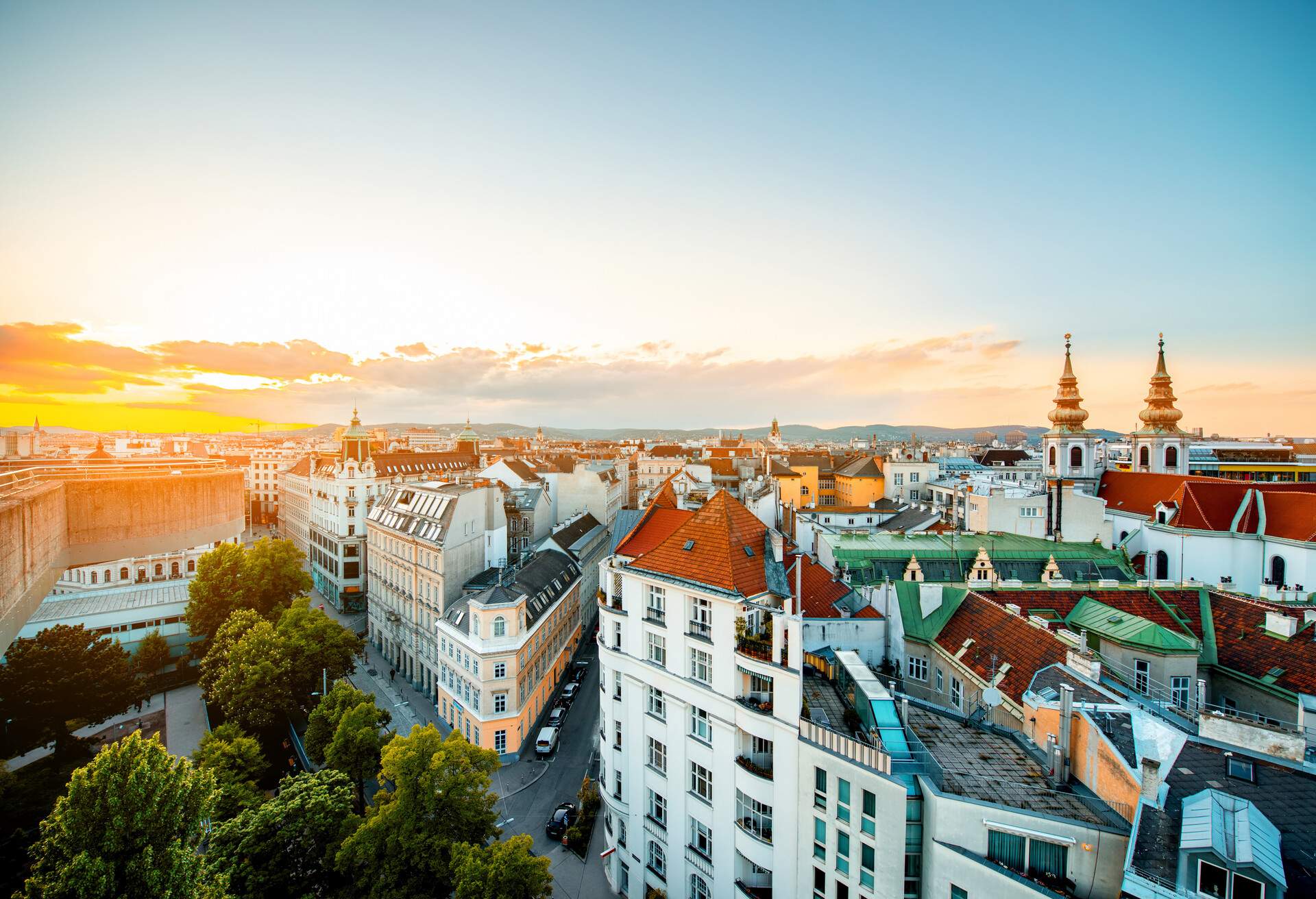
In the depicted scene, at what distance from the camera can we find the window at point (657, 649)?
2242 centimetres

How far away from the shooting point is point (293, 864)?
20688mm

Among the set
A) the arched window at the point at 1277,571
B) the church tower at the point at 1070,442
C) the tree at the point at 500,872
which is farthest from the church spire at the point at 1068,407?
the tree at the point at 500,872

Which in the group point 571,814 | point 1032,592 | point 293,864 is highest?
point 1032,592

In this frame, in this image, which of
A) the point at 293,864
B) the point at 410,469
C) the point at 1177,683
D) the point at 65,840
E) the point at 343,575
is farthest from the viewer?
the point at 410,469

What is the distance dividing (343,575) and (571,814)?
43326 millimetres

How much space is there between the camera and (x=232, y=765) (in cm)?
2609

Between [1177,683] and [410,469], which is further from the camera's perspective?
[410,469]

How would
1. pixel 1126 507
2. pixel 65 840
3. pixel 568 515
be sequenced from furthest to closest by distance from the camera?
1. pixel 568 515
2. pixel 1126 507
3. pixel 65 840

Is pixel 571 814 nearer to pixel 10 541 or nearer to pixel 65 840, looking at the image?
pixel 65 840

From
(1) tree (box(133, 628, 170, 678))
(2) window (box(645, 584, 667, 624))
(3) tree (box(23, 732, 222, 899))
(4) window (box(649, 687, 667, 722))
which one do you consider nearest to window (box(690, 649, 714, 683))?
(2) window (box(645, 584, 667, 624))

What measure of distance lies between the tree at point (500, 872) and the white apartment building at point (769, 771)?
5.76 metres

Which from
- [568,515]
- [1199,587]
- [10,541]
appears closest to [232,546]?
[568,515]

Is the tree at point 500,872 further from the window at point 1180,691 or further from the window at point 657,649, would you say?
the window at point 1180,691

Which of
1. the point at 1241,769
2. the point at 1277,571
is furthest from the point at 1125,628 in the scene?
the point at 1277,571
